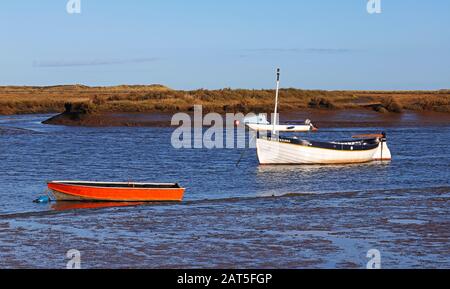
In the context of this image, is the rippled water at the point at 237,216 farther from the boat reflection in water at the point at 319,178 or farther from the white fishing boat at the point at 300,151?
the white fishing boat at the point at 300,151

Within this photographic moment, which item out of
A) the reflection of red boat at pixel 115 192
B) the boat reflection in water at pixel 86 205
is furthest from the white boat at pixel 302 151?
the boat reflection in water at pixel 86 205

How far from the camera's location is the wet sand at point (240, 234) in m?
18.0

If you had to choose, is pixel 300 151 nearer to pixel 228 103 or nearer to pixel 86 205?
pixel 86 205

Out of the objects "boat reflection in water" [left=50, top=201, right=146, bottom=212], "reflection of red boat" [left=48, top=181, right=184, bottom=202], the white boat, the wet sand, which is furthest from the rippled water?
the white boat

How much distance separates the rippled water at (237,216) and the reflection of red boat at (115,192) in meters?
0.57

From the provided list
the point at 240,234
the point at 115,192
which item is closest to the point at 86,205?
the point at 115,192

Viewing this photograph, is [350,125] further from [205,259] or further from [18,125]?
[205,259]

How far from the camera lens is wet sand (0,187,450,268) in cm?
1802

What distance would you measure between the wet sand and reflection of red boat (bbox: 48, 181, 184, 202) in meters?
0.78

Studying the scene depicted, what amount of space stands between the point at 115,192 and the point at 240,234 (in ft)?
23.7

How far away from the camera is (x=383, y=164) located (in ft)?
142

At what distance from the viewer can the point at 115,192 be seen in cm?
2738

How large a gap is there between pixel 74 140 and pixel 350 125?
26719 mm
